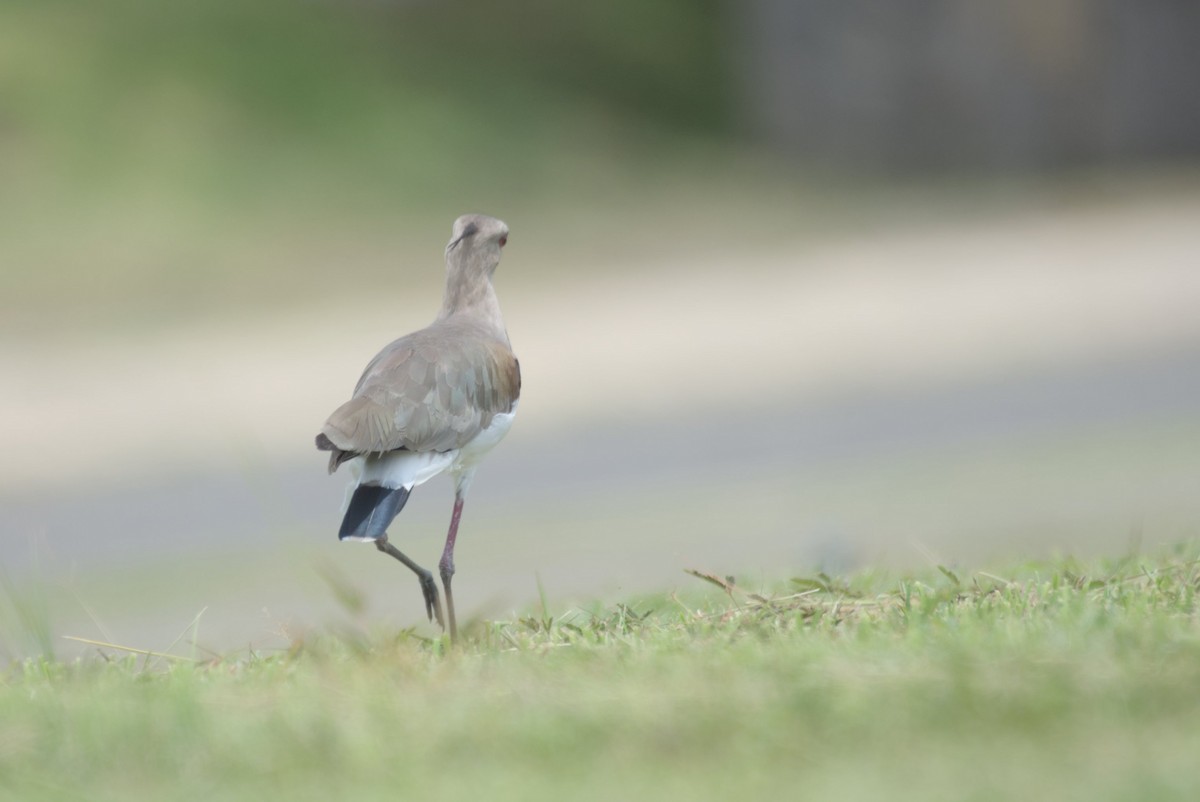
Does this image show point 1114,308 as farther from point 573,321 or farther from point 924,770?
point 924,770

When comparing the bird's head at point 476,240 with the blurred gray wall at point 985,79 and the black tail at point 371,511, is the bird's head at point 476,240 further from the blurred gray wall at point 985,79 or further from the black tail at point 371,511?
the blurred gray wall at point 985,79

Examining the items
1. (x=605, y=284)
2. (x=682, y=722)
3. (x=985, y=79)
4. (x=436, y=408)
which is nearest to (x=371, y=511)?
(x=436, y=408)

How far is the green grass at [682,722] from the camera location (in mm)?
2949

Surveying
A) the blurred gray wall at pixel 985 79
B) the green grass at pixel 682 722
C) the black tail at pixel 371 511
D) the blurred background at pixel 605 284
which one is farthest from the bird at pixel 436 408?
the blurred gray wall at pixel 985 79

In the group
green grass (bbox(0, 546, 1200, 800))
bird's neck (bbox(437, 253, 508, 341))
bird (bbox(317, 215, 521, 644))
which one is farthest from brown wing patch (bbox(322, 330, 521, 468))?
→ green grass (bbox(0, 546, 1200, 800))

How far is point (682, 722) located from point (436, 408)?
158 centimetres

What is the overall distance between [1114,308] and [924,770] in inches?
429

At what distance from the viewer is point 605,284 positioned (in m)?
15.0

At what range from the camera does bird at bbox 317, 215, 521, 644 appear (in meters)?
4.43

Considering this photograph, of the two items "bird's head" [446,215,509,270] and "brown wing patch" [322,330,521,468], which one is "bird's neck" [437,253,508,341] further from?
"brown wing patch" [322,330,521,468]

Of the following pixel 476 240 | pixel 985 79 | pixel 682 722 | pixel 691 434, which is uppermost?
Answer: pixel 985 79

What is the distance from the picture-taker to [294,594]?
27.1ft

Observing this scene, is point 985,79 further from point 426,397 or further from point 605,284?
point 426,397

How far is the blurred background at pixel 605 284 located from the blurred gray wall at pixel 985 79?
0.04 metres
